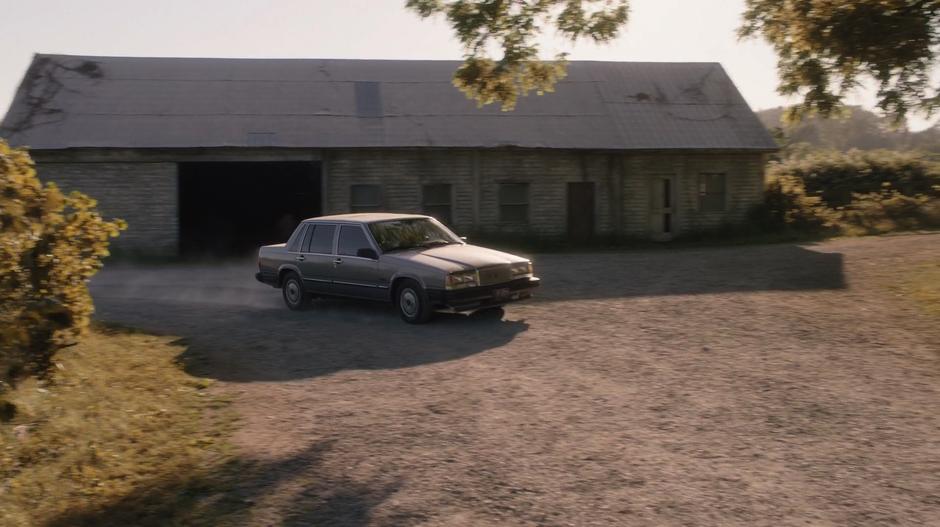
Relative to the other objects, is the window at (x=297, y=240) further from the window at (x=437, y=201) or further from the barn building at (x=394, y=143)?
the window at (x=437, y=201)

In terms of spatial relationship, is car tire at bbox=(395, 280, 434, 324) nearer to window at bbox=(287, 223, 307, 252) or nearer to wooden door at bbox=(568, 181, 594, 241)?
window at bbox=(287, 223, 307, 252)

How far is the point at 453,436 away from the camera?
7156 millimetres

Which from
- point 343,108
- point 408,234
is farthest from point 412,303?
point 343,108

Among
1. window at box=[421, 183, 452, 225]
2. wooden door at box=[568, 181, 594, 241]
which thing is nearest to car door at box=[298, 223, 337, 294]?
window at box=[421, 183, 452, 225]

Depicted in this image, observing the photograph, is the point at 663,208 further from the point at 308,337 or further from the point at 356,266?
the point at 308,337

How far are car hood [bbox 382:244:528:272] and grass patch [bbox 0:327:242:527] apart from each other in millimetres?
4284

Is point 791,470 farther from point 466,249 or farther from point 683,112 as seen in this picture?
point 683,112

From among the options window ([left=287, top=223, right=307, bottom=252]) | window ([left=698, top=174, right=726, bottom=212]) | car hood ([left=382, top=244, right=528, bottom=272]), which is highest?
window ([left=698, top=174, right=726, bottom=212])

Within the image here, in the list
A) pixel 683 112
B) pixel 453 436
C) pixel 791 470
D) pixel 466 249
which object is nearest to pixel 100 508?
pixel 453 436

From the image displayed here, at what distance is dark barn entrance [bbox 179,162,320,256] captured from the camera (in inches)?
1185

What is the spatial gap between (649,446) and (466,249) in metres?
7.08

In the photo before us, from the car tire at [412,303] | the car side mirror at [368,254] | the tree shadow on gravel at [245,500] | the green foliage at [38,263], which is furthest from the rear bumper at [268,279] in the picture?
the tree shadow on gravel at [245,500]

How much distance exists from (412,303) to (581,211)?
51.3ft

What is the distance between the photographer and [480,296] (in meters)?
12.5
